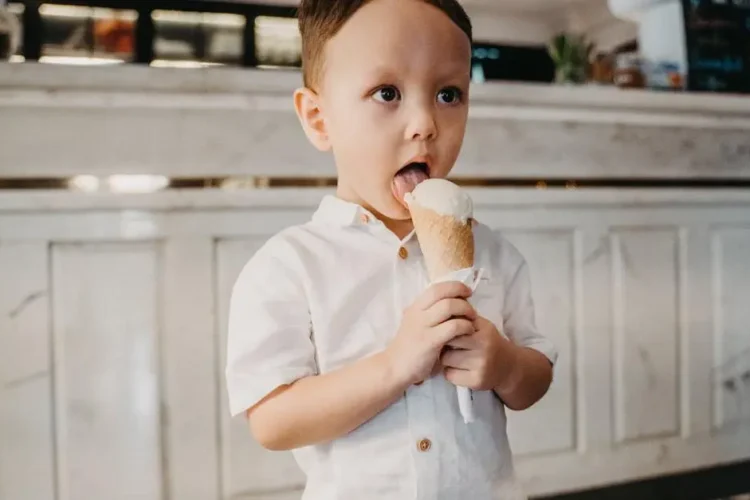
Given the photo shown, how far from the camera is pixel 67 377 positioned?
106cm

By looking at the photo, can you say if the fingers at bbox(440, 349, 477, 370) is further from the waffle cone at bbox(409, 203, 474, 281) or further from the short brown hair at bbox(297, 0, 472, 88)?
the short brown hair at bbox(297, 0, 472, 88)

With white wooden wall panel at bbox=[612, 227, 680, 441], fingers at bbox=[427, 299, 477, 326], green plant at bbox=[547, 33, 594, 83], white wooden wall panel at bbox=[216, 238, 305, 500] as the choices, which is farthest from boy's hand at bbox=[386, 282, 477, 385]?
green plant at bbox=[547, 33, 594, 83]

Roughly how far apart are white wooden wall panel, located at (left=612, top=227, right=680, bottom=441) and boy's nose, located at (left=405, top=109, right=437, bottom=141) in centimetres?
94

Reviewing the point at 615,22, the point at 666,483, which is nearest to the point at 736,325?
the point at 666,483

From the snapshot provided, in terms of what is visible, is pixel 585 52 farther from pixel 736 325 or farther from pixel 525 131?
Result: pixel 736 325

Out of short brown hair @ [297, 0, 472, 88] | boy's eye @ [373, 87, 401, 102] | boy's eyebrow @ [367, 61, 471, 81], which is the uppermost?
short brown hair @ [297, 0, 472, 88]

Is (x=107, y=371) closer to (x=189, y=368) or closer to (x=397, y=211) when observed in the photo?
(x=189, y=368)

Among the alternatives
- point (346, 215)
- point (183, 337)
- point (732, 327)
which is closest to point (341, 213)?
point (346, 215)

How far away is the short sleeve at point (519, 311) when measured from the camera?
2.38 feet

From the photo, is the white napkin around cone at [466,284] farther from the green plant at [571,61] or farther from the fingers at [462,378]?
the green plant at [571,61]

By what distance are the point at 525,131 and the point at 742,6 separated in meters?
0.76

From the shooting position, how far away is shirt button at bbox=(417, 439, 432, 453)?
621 millimetres

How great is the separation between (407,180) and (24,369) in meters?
0.73

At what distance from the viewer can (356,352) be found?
25.7 inches
